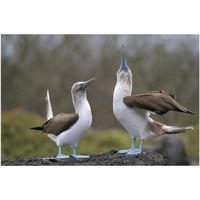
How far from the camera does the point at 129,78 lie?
14.6 ft

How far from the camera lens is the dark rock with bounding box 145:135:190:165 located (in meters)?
5.21

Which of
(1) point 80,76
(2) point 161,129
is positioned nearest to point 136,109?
(2) point 161,129

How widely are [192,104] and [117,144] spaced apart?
1320 millimetres

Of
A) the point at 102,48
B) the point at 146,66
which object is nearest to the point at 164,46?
the point at 146,66

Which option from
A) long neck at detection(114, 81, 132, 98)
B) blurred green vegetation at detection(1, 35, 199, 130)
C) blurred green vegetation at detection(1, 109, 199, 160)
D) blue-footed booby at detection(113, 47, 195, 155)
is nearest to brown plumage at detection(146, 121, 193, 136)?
blue-footed booby at detection(113, 47, 195, 155)

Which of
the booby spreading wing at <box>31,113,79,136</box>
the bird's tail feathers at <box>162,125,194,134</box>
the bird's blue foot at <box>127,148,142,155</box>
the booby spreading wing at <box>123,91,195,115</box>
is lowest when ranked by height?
the bird's blue foot at <box>127,148,142,155</box>

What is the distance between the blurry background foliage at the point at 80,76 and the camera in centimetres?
580

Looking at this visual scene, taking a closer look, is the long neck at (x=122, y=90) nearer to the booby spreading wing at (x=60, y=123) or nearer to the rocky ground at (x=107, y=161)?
the booby spreading wing at (x=60, y=123)

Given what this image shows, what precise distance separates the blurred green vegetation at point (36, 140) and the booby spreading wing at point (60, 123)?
143 centimetres

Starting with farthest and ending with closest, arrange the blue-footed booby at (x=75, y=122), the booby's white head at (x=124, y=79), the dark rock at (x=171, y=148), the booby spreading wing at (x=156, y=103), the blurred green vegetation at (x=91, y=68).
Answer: the blurred green vegetation at (x=91, y=68)
the dark rock at (x=171, y=148)
the booby's white head at (x=124, y=79)
the blue-footed booby at (x=75, y=122)
the booby spreading wing at (x=156, y=103)

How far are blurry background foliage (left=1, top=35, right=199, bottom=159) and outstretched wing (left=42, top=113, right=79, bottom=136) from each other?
142 cm

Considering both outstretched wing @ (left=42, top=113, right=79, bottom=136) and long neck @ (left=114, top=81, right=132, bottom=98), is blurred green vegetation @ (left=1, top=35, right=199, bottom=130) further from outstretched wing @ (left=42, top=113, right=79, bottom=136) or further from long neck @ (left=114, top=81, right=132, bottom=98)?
outstretched wing @ (left=42, top=113, right=79, bottom=136)

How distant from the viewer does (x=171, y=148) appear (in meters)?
5.34

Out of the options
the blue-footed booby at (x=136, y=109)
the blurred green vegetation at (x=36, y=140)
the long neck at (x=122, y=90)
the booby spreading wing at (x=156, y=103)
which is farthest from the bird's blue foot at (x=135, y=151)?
the blurred green vegetation at (x=36, y=140)
